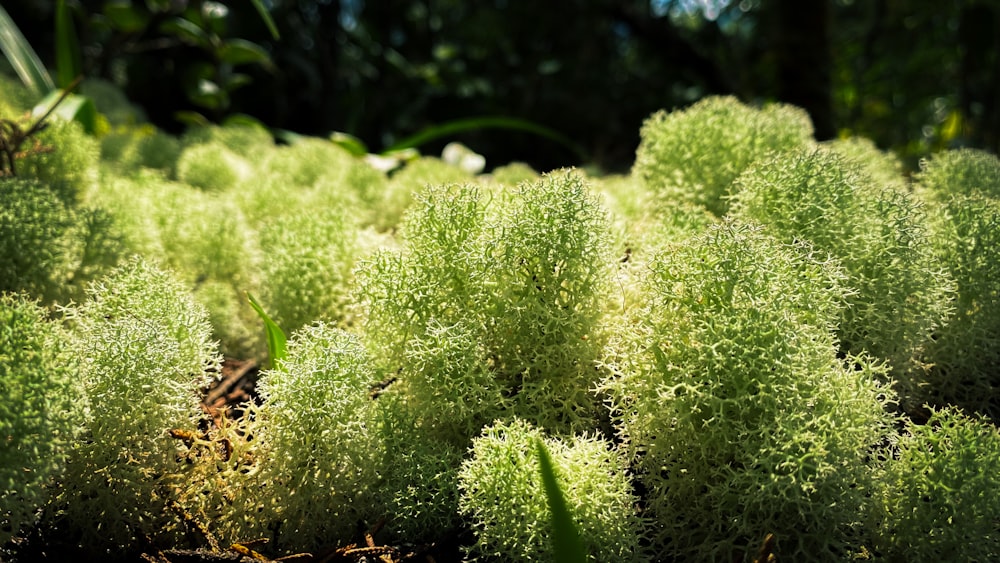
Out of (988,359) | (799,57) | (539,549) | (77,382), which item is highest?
(799,57)

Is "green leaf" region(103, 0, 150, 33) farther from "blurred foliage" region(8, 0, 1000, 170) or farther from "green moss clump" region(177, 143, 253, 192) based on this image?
"green moss clump" region(177, 143, 253, 192)

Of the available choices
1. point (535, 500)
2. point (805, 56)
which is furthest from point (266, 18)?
point (805, 56)

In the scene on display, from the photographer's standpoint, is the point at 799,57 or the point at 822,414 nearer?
the point at 822,414

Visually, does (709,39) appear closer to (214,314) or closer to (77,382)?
(214,314)

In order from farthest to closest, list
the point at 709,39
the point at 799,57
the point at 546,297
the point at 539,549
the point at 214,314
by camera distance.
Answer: the point at 709,39 < the point at 799,57 < the point at 214,314 < the point at 546,297 < the point at 539,549

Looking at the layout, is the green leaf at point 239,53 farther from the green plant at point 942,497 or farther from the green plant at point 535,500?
the green plant at point 942,497

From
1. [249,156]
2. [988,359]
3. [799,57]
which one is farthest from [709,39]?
[988,359]

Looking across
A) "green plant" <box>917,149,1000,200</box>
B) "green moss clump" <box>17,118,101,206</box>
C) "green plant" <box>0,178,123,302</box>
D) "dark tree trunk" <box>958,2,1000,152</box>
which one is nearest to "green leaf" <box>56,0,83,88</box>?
"green moss clump" <box>17,118,101,206</box>
